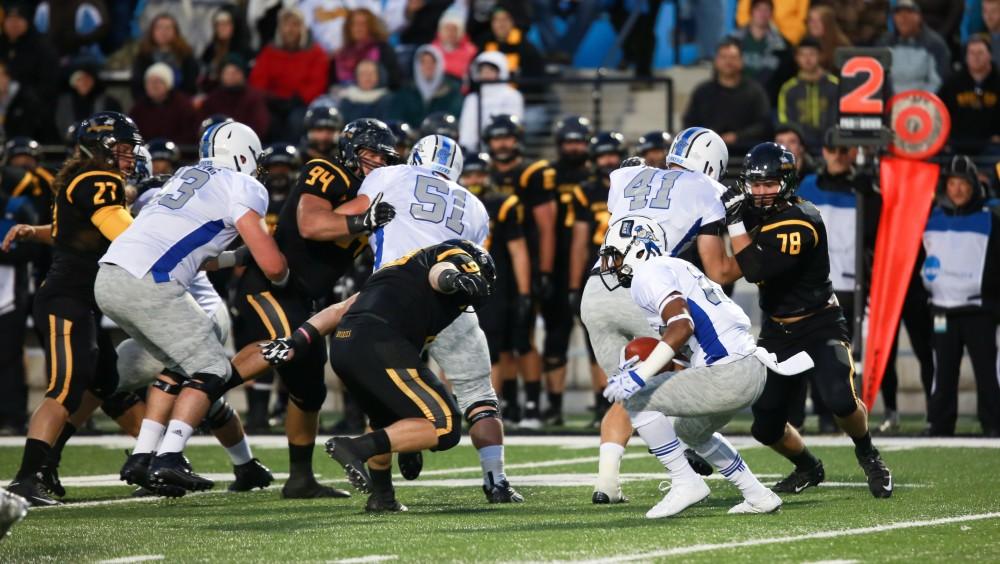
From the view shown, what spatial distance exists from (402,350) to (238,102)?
832cm

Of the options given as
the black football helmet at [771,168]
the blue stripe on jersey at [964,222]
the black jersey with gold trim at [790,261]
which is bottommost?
the blue stripe on jersey at [964,222]

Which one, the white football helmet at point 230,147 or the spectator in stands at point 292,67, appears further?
the spectator in stands at point 292,67

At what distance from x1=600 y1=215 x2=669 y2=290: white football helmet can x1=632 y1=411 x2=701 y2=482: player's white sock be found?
1.85 ft

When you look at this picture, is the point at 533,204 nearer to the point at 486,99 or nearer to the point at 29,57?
the point at 486,99

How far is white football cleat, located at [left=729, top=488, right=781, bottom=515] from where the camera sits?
7262 millimetres

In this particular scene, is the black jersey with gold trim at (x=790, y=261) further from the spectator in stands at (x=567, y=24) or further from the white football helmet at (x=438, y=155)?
the spectator in stands at (x=567, y=24)

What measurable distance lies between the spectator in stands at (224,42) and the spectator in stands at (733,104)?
4.75 metres

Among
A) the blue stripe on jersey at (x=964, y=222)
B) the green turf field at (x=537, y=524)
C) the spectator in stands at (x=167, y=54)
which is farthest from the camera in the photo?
the spectator in stands at (x=167, y=54)

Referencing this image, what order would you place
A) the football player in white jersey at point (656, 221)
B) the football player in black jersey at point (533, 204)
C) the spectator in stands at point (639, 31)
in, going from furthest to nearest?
1. the spectator in stands at point (639, 31)
2. the football player in black jersey at point (533, 204)
3. the football player in white jersey at point (656, 221)

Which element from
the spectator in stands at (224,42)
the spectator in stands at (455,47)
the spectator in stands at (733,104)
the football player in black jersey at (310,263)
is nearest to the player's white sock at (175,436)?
the football player in black jersey at (310,263)

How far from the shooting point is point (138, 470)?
311 inches

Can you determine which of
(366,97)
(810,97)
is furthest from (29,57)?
(810,97)

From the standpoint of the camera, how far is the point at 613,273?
732 cm

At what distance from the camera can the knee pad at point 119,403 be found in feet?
29.4
